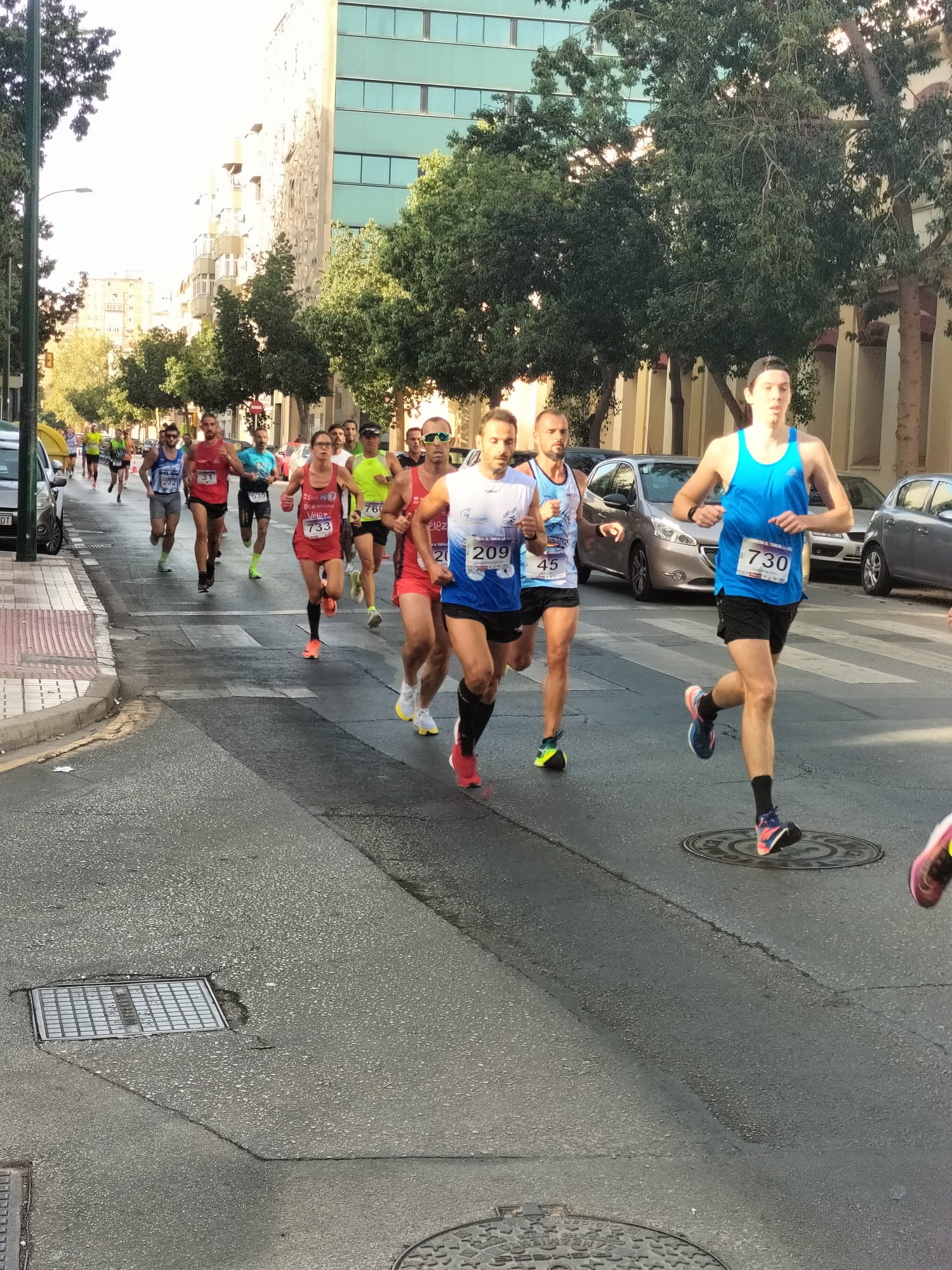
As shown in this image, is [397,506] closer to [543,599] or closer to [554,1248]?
[543,599]

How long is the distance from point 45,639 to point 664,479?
359 inches

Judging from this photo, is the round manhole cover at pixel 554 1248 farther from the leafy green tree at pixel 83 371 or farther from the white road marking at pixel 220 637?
the leafy green tree at pixel 83 371

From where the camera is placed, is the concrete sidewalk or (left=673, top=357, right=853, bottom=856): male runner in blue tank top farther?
the concrete sidewalk

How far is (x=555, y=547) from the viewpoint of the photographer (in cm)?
916

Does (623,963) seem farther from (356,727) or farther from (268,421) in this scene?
(268,421)

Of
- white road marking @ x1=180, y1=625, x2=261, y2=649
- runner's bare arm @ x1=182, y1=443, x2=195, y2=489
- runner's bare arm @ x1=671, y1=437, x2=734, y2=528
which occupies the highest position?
runner's bare arm @ x1=671, y1=437, x2=734, y2=528

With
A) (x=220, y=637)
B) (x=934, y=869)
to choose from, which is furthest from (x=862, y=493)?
(x=934, y=869)

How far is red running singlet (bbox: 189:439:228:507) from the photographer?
65.6 feet

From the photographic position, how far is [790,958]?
18.1 ft

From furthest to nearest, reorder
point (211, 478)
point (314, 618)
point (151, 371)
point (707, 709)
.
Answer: point (151, 371)
point (211, 478)
point (314, 618)
point (707, 709)

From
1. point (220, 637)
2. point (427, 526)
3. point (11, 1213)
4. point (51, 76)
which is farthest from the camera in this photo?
point (51, 76)

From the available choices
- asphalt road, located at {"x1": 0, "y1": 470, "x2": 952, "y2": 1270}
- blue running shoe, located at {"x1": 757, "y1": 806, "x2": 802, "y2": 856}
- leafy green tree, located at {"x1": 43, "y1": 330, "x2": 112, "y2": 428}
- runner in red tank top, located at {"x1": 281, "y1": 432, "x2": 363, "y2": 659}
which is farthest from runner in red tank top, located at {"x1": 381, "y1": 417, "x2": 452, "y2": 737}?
leafy green tree, located at {"x1": 43, "y1": 330, "x2": 112, "y2": 428}

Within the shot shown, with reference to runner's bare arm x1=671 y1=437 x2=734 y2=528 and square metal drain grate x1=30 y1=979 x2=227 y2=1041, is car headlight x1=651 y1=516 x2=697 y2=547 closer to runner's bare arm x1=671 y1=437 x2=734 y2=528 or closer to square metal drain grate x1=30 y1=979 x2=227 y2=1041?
runner's bare arm x1=671 y1=437 x2=734 y2=528

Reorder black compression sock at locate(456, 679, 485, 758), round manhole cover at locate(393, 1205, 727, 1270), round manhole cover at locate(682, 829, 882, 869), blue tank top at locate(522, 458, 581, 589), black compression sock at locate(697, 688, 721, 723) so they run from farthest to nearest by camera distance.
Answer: blue tank top at locate(522, 458, 581, 589) → black compression sock at locate(456, 679, 485, 758) → black compression sock at locate(697, 688, 721, 723) → round manhole cover at locate(682, 829, 882, 869) → round manhole cover at locate(393, 1205, 727, 1270)
